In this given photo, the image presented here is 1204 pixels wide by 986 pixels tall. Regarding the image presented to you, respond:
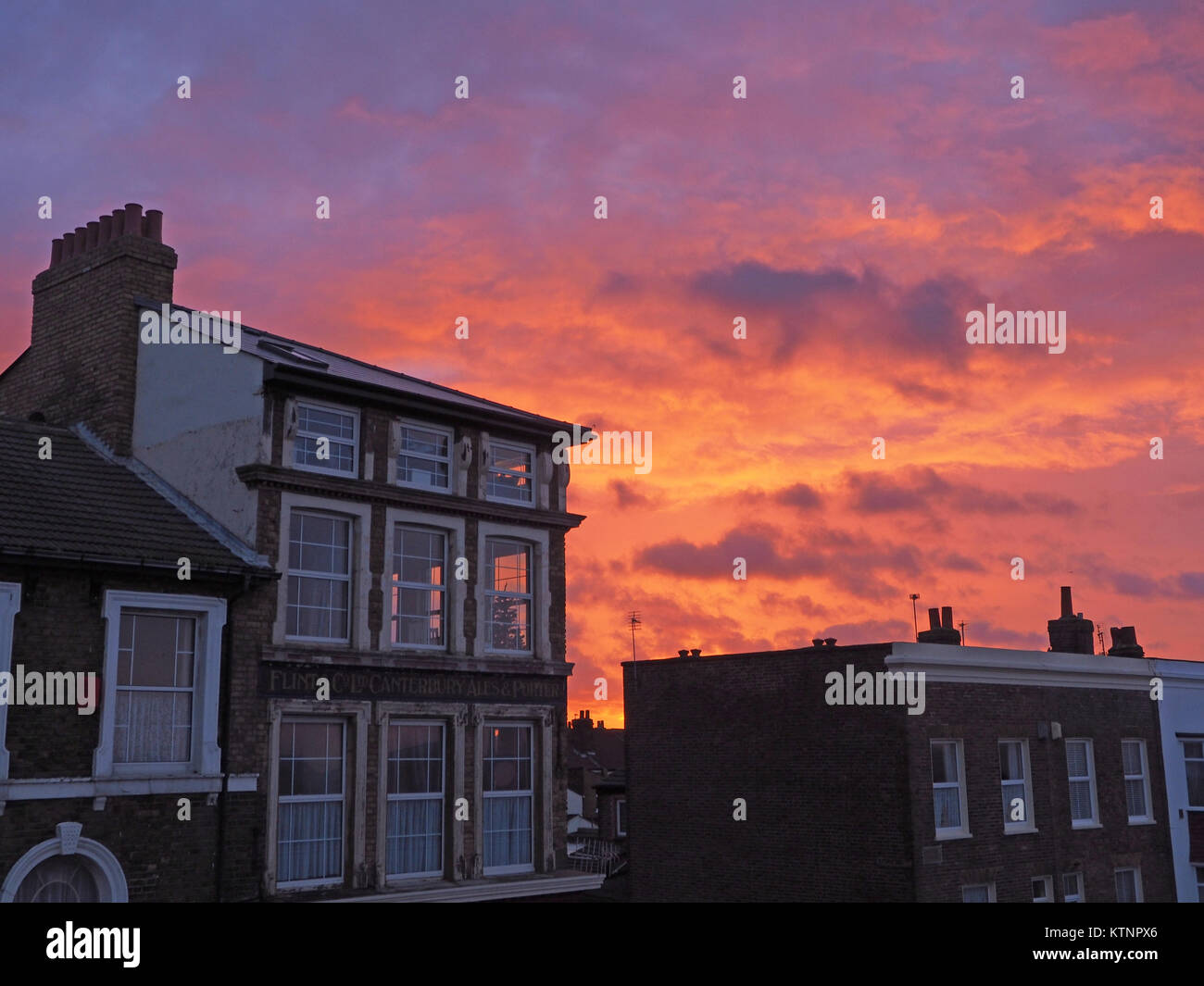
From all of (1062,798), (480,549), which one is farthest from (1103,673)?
(480,549)

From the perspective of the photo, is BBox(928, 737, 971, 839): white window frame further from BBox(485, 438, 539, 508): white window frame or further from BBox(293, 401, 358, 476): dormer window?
BBox(293, 401, 358, 476): dormer window

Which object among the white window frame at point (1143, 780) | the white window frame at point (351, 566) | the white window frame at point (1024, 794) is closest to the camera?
the white window frame at point (351, 566)

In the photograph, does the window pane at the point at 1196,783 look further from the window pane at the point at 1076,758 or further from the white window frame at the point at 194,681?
the white window frame at the point at 194,681

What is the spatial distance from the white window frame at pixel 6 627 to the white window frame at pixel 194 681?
133 centimetres

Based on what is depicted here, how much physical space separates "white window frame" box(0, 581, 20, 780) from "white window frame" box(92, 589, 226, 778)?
1335 millimetres

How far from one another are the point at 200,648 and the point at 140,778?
7.86 ft

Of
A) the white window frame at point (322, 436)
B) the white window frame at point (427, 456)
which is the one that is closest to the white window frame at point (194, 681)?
the white window frame at point (322, 436)

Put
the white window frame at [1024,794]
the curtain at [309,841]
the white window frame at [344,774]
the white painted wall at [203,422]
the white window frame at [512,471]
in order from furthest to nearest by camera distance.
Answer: the white window frame at [1024,794]
the white window frame at [512,471]
the white painted wall at [203,422]
the curtain at [309,841]
the white window frame at [344,774]

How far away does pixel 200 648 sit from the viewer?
20641 mm

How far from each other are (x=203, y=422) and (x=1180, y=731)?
32427 millimetres

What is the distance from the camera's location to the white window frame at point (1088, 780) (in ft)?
116

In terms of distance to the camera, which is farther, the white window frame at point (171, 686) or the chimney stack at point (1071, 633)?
the chimney stack at point (1071, 633)

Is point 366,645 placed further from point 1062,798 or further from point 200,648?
point 1062,798
